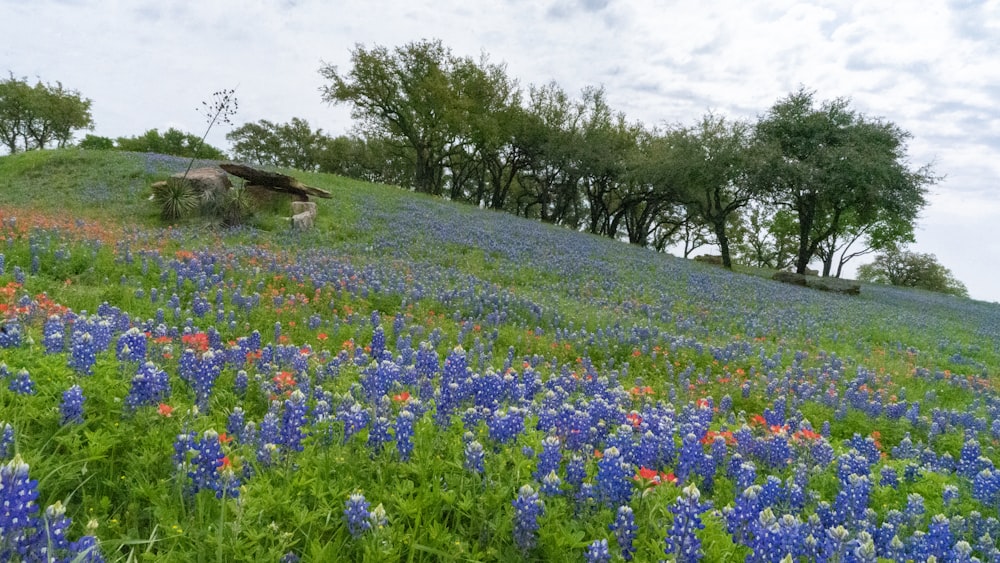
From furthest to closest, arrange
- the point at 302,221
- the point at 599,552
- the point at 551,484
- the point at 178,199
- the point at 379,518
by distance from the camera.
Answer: the point at 302,221 < the point at 178,199 < the point at 551,484 < the point at 379,518 < the point at 599,552

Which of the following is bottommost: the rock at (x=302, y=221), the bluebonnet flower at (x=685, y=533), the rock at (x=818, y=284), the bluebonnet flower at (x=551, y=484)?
the bluebonnet flower at (x=551, y=484)

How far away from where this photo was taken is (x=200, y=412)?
13.4 feet

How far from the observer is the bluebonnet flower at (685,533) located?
2610 mm

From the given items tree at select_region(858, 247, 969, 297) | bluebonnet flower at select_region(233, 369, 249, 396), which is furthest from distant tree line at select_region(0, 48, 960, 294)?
bluebonnet flower at select_region(233, 369, 249, 396)

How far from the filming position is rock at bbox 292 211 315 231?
1844 cm

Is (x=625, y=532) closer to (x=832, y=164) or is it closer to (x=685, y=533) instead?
(x=685, y=533)

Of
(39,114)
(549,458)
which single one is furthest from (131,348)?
(39,114)

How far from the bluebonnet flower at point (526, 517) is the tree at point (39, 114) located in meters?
65.6

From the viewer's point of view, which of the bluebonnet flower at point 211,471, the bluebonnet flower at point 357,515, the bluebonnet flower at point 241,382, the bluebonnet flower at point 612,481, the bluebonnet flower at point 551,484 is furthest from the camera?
the bluebonnet flower at point 241,382

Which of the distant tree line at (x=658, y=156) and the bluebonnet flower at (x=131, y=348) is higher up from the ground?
the distant tree line at (x=658, y=156)

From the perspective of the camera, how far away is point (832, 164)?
94.9ft

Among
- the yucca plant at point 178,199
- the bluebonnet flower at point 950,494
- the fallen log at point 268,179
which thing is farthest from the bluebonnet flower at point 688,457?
the fallen log at point 268,179

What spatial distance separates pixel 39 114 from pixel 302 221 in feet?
167

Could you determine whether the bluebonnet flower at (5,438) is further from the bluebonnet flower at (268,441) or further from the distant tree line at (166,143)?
the distant tree line at (166,143)
